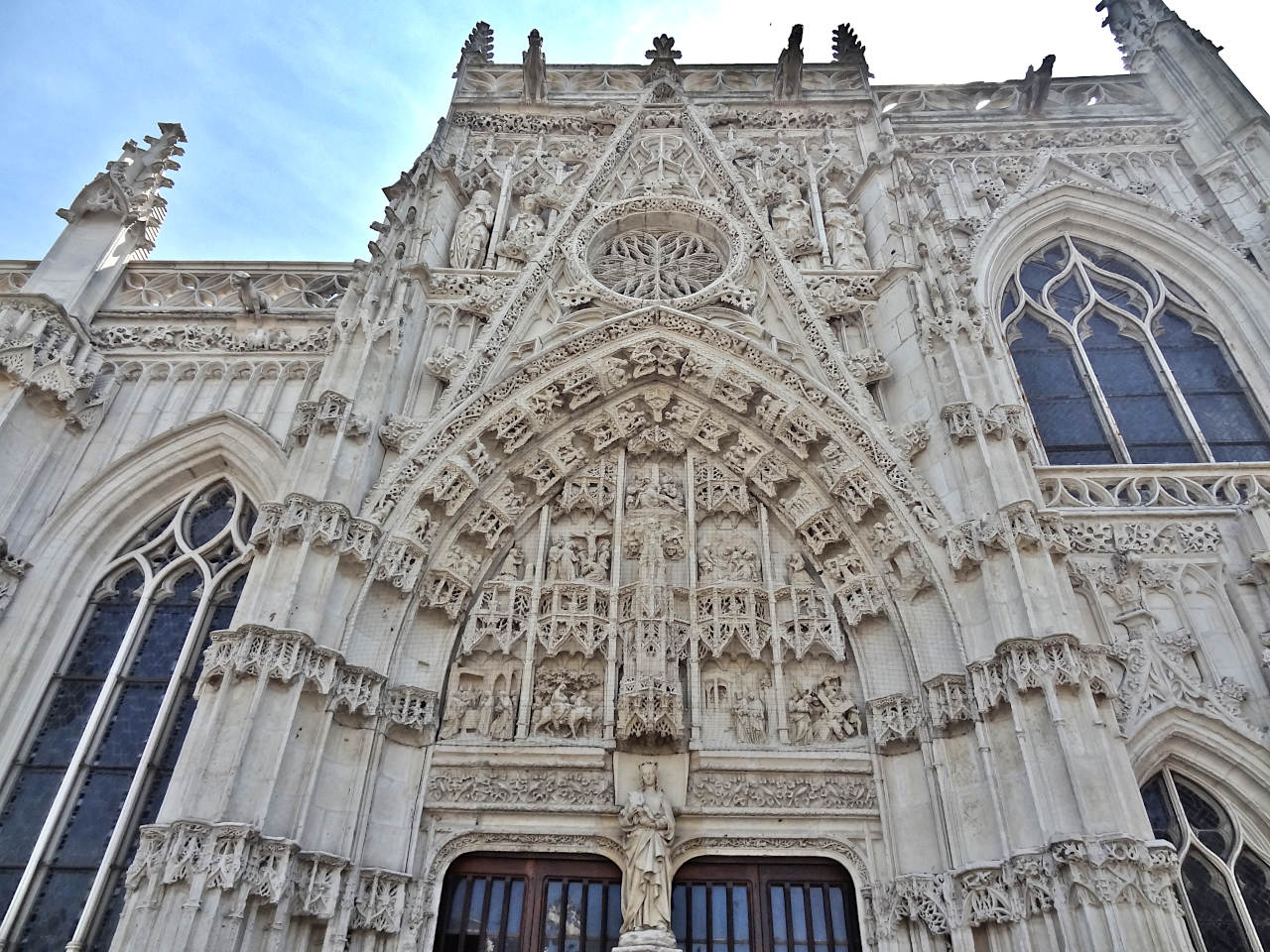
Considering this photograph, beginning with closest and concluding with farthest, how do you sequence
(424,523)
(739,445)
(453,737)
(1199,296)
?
(453,737)
(424,523)
(739,445)
(1199,296)

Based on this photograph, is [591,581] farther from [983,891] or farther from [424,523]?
[983,891]

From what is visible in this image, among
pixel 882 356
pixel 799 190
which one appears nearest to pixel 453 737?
pixel 882 356

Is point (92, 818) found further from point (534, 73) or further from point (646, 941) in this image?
point (534, 73)

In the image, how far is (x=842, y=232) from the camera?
1232 cm

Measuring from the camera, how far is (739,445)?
1029 centimetres

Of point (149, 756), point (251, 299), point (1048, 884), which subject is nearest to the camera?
point (1048, 884)

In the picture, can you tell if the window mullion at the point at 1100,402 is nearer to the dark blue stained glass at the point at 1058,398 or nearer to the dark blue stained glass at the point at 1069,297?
the dark blue stained glass at the point at 1058,398

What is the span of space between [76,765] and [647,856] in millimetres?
5737

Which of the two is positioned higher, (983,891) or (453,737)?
(453,737)

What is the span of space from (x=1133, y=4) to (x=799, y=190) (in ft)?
26.7

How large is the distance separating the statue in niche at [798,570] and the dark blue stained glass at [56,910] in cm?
724

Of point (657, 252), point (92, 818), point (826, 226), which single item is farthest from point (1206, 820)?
point (92, 818)

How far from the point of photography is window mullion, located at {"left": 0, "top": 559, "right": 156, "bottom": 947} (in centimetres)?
793

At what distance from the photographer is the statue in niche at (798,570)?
9391mm
